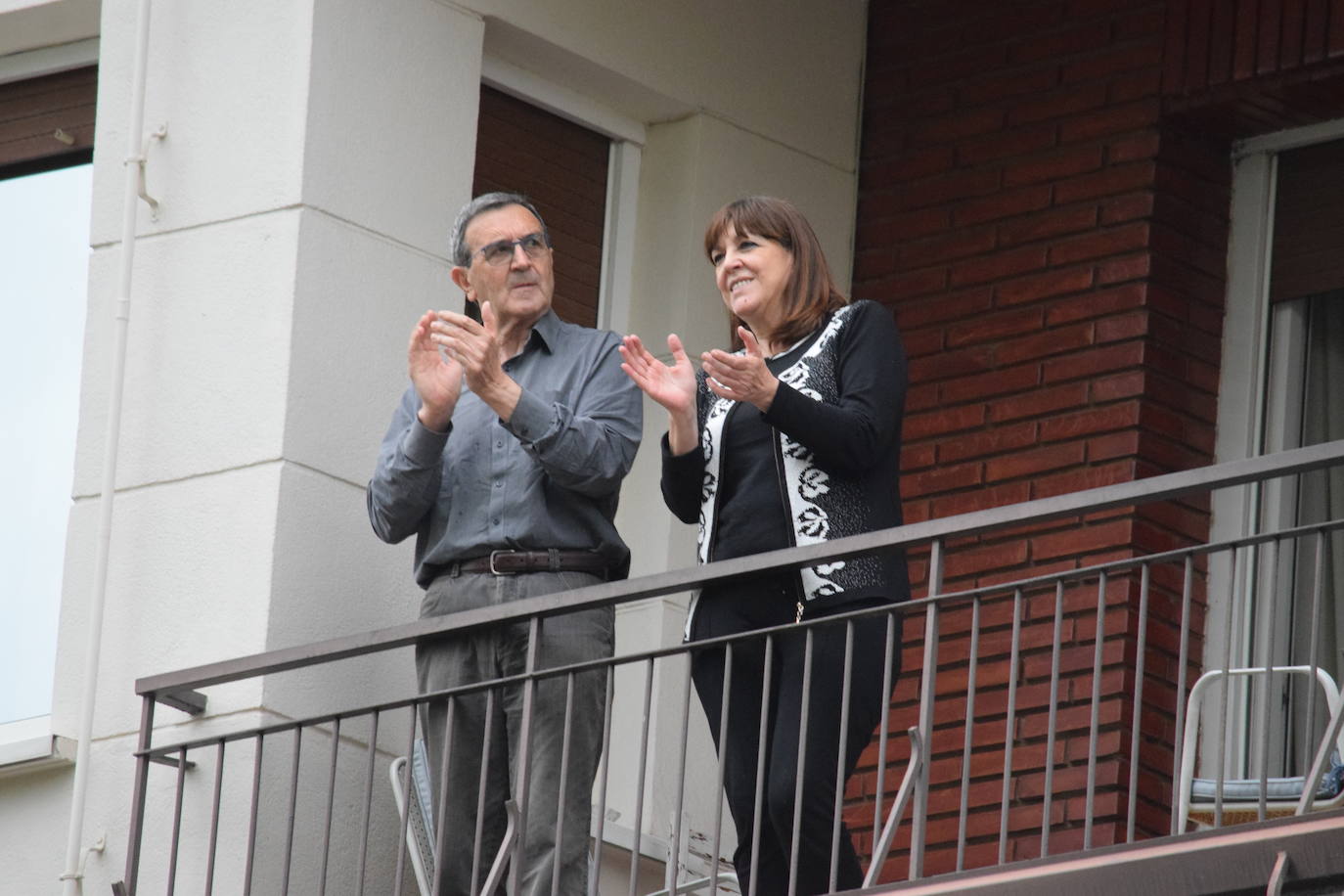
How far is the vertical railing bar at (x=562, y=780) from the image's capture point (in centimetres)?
617

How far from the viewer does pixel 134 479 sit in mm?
7617

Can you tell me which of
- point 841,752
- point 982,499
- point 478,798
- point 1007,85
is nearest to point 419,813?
point 478,798

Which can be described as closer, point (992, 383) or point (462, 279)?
point (462, 279)

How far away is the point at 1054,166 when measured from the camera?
857 cm

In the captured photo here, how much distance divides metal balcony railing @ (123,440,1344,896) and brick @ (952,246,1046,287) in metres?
0.83

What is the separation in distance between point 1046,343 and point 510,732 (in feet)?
8.66

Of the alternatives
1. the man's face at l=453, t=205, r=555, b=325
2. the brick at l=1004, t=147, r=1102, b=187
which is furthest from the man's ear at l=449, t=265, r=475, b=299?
Answer: the brick at l=1004, t=147, r=1102, b=187

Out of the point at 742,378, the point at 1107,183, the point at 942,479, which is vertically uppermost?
the point at 1107,183

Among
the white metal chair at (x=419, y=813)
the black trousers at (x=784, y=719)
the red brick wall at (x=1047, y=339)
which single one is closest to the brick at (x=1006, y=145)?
the red brick wall at (x=1047, y=339)

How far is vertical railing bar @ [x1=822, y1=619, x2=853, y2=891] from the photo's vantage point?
575cm

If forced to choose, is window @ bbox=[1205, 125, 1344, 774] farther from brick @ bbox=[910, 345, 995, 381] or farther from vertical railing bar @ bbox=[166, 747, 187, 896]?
vertical railing bar @ bbox=[166, 747, 187, 896]

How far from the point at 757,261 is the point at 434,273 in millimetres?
1762

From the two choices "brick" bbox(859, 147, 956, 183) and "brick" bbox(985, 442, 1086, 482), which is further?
"brick" bbox(859, 147, 956, 183)

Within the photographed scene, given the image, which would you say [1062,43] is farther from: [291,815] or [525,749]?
[291,815]
